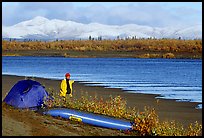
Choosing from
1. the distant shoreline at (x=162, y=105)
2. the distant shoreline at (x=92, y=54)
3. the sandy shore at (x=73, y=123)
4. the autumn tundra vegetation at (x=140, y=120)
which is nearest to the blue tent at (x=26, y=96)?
the autumn tundra vegetation at (x=140, y=120)

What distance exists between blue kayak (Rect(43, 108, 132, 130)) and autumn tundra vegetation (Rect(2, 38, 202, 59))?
176 ft

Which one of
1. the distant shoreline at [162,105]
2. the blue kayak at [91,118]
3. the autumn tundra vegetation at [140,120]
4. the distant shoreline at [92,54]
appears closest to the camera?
the autumn tundra vegetation at [140,120]

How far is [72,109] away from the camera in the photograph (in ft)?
45.0

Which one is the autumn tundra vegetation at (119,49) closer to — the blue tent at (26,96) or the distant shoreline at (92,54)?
the distant shoreline at (92,54)

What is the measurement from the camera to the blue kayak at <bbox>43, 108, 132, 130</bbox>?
485 inches

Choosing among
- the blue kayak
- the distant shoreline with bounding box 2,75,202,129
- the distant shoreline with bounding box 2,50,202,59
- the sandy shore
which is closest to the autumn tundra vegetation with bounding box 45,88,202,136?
the blue kayak

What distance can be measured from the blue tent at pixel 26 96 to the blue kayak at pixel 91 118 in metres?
1.04

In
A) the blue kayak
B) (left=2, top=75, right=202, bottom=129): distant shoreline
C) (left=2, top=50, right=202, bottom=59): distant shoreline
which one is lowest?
(left=2, top=75, right=202, bottom=129): distant shoreline

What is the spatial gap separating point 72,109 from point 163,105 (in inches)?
171

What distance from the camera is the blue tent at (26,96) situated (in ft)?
46.9

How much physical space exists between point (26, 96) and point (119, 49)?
212 feet

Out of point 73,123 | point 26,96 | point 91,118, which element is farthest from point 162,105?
point 73,123

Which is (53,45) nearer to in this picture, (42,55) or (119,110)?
(42,55)

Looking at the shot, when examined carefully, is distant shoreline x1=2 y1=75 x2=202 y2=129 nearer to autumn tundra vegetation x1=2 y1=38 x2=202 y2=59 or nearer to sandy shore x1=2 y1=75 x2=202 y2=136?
sandy shore x1=2 y1=75 x2=202 y2=136
